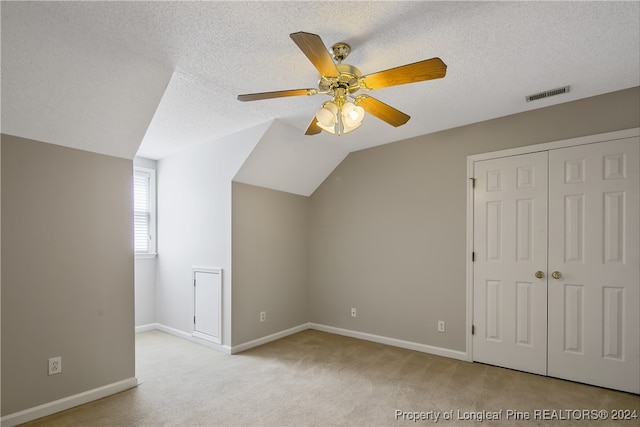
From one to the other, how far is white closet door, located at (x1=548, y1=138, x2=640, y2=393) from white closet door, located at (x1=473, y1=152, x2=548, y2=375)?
10cm

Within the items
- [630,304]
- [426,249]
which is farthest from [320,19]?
[630,304]

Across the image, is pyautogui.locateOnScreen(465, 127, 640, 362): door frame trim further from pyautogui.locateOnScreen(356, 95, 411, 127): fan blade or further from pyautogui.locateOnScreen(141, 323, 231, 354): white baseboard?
pyautogui.locateOnScreen(141, 323, 231, 354): white baseboard

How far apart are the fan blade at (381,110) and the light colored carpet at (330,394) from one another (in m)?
→ 2.13

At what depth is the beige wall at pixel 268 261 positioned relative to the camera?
12.1 ft

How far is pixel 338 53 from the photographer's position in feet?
6.57

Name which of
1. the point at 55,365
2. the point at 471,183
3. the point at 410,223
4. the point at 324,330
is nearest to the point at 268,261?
the point at 324,330

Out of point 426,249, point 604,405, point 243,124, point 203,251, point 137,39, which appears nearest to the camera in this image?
point 137,39

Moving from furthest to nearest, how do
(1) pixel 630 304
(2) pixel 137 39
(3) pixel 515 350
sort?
(3) pixel 515 350 < (1) pixel 630 304 < (2) pixel 137 39

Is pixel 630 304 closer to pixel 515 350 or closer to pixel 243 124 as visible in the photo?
pixel 515 350

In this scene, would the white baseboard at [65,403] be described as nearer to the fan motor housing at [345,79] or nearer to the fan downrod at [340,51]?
the fan motor housing at [345,79]

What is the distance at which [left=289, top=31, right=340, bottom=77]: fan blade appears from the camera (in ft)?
4.54

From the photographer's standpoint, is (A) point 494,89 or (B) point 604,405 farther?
(A) point 494,89

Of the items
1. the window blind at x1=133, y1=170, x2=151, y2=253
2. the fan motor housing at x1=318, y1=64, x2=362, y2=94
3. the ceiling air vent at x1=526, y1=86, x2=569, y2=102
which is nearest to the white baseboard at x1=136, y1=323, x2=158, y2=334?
the window blind at x1=133, y1=170, x2=151, y2=253

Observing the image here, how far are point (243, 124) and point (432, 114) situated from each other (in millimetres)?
1930
